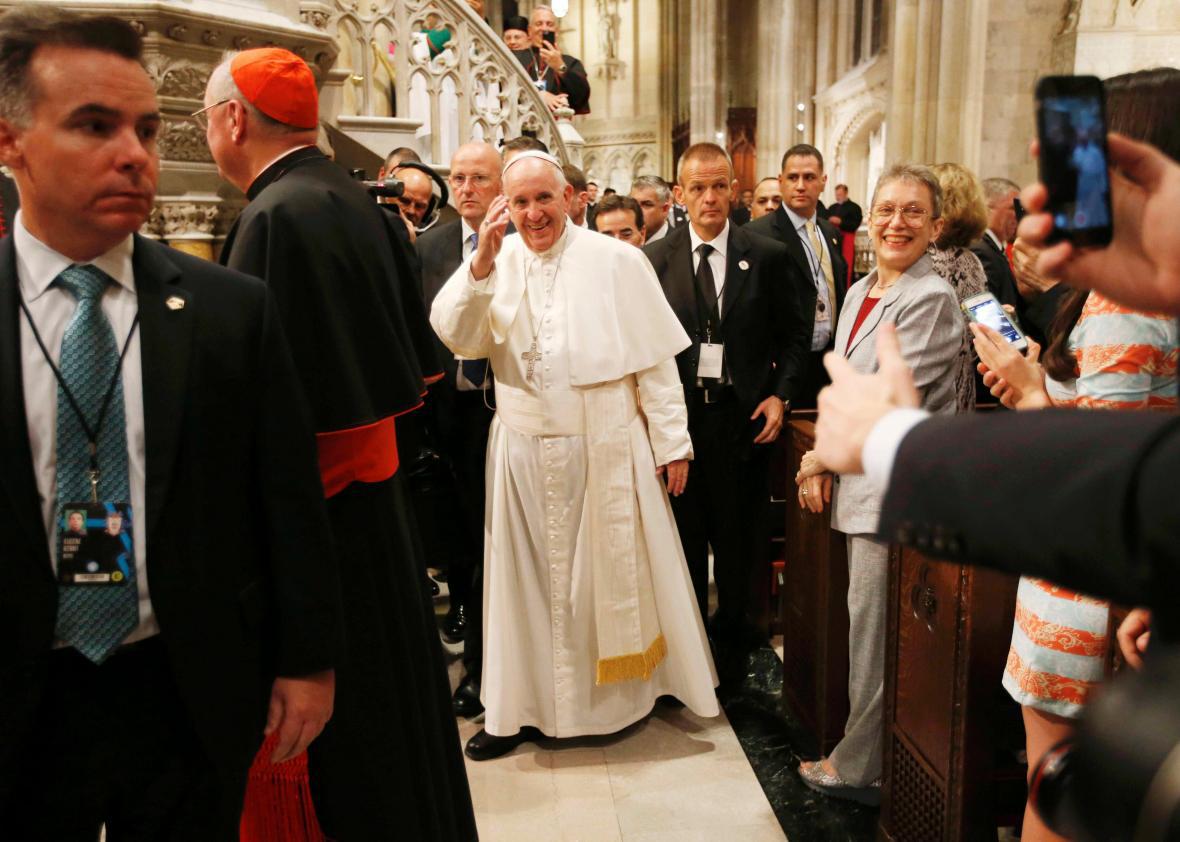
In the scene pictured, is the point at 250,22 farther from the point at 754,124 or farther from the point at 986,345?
the point at 754,124

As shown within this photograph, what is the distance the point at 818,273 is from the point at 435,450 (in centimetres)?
220

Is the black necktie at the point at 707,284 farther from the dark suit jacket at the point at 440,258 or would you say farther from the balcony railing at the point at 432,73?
the balcony railing at the point at 432,73

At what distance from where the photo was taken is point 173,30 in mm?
3158

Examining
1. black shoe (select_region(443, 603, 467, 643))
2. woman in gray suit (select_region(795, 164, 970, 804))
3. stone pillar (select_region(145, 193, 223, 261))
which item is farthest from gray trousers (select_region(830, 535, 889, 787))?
stone pillar (select_region(145, 193, 223, 261))

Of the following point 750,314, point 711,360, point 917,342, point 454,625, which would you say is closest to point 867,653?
point 917,342

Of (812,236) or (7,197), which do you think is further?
(812,236)

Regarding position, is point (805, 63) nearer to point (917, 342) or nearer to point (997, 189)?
point (997, 189)

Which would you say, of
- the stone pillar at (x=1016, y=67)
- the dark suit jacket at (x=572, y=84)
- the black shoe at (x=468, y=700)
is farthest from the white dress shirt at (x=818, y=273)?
the stone pillar at (x=1016, y=67)

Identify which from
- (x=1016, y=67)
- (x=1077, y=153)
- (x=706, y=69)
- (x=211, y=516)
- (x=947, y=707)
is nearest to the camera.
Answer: (x=1077, y=153)

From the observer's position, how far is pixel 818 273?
191 inches

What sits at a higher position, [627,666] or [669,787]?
[627,666]

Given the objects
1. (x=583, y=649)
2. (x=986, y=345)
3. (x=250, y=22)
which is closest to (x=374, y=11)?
(x=250, y=22)

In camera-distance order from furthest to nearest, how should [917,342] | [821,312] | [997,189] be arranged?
[997,189]
[821,312]
[917,342]

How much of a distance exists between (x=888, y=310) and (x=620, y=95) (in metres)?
22.8
